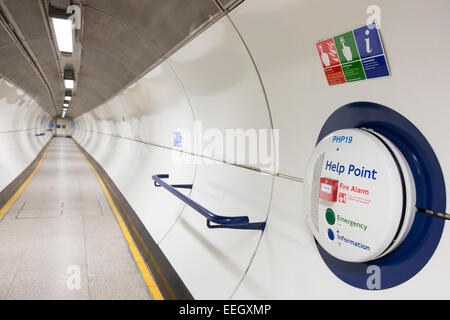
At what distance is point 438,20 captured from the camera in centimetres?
135

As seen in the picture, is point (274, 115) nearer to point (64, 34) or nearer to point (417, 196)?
point (417, 196)

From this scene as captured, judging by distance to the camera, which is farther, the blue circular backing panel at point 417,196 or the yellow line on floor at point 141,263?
the yellow line on floor at point 141,263

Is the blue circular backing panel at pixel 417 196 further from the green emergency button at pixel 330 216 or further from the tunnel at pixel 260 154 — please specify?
the green emergency button at pixel 330 216

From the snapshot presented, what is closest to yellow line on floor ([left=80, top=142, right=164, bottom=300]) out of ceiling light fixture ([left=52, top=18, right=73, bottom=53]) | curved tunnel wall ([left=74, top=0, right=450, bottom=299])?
curved tunnel wall ([left=74, top=0, right=450, bottom=299])

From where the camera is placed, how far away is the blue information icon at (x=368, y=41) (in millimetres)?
1638

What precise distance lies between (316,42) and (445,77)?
857 mm

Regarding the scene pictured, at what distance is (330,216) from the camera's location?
1.87 meters

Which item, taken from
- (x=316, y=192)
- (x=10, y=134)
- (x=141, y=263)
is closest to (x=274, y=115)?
(x=316, y=192)

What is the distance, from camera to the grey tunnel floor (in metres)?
4.02

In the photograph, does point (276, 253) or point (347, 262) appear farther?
point (276, 253)

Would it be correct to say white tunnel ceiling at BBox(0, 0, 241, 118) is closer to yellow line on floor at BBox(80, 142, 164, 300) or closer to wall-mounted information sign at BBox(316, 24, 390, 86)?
wall-mounted information sign at BBox(316, 24, 390, 86)

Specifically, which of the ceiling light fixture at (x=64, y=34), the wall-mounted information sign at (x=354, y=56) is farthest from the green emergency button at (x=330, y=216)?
the ceiling light fixture at (x=64, y=34)
